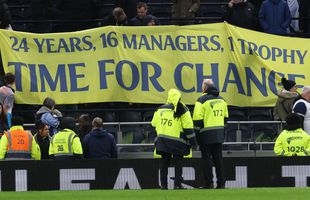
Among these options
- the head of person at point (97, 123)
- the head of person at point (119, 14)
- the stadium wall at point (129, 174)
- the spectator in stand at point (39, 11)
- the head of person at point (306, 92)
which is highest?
the spectator in stand at point (39, 11)

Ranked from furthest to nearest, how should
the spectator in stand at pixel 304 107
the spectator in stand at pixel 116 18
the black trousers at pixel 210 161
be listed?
1. the spectator in stand at pixel 116 18
2. the spectator in stand at pixel 304 107
3. the black trousers at pixel 210 161

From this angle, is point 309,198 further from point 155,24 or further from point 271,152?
point 155,24

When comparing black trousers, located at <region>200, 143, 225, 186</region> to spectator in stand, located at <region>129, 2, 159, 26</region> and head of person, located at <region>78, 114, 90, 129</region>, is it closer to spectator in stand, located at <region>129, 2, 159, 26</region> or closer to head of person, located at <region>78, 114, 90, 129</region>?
head of person, located at <region>78, 114, 90, 129</region>

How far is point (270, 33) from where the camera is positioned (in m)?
23.5

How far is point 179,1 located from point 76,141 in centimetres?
473

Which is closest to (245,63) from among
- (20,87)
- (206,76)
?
(206,76)

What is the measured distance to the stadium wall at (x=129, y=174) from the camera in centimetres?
2080

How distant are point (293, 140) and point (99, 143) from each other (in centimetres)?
354

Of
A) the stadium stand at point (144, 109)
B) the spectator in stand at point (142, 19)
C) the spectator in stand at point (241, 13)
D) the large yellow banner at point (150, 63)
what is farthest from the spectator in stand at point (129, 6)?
the spectator in stand at point (241, 13)

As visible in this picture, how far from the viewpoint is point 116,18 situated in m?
23.4

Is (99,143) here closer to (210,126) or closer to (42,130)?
(42,130)

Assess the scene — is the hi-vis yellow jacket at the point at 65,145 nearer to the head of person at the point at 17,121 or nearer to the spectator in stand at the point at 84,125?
the head of person at the point at 17,121

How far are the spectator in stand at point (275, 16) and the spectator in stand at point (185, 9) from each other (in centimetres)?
141

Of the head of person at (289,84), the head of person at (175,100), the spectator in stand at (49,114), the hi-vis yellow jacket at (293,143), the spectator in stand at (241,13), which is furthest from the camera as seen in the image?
the spectator in stand at (241,13)
